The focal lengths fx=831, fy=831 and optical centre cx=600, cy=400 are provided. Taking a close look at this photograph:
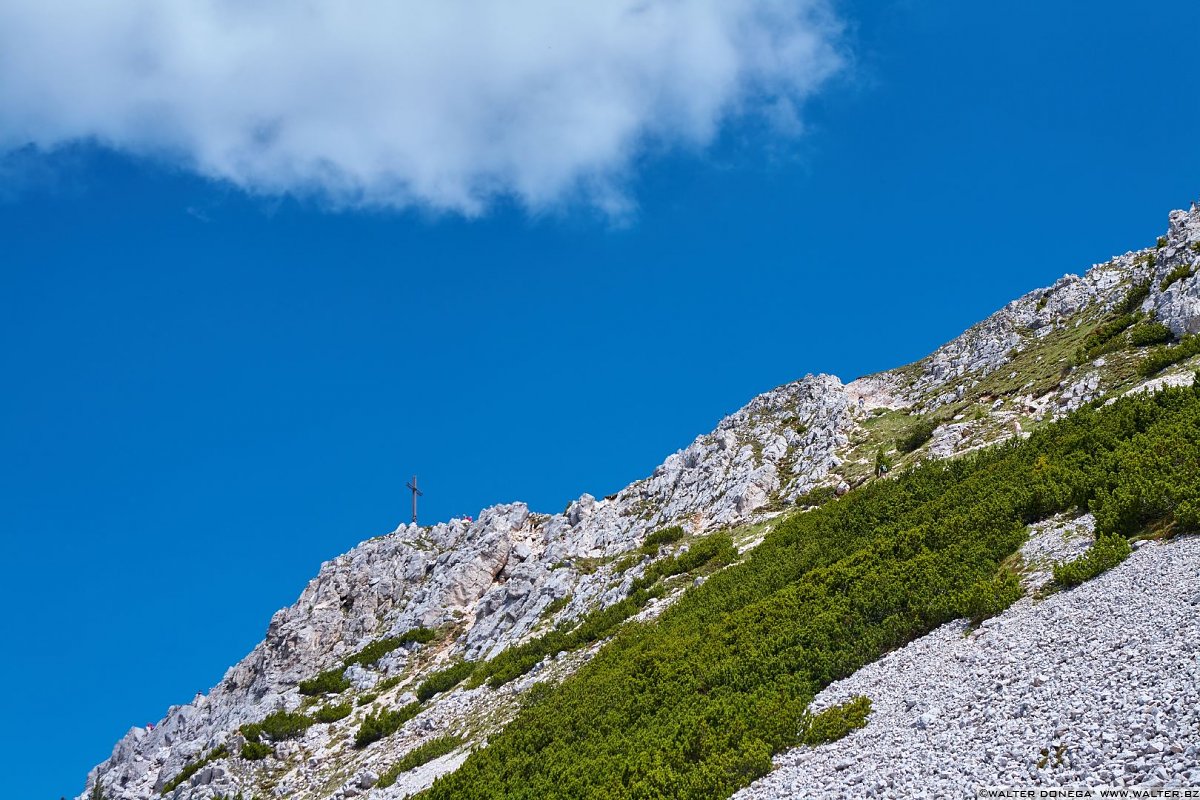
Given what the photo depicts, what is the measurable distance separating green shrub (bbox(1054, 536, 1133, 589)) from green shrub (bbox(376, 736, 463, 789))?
63.5ft

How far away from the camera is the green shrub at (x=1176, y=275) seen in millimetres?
34312

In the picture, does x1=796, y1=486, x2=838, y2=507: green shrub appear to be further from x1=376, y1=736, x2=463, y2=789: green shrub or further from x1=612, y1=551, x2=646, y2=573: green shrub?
x1=376, y1=736, x2=463, y2=789: green shrub

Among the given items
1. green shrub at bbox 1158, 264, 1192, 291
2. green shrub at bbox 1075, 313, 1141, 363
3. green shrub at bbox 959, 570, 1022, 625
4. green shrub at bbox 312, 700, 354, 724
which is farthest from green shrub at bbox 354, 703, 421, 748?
green shrub at bbox 1158, 264, 1192, 291

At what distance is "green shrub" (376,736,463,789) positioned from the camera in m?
27.2

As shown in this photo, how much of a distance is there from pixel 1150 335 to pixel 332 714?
37.8 metres

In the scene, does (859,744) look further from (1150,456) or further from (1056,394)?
(1056,394)

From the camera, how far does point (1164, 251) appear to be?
38.5 meters

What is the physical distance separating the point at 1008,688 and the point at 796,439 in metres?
33.8

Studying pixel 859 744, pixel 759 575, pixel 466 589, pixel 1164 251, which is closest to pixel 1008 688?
pixel 859 744

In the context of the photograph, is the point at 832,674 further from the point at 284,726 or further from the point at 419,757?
the point at 284,726

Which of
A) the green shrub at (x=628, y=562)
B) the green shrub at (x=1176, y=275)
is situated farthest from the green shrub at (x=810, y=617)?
the green shrub at (x=1176, y=275)

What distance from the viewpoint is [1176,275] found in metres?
34.9

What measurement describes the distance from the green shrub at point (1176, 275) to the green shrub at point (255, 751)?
42335 millimetres

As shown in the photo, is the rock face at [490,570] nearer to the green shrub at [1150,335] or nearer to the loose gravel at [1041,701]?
the green shrub at [1150,335]
